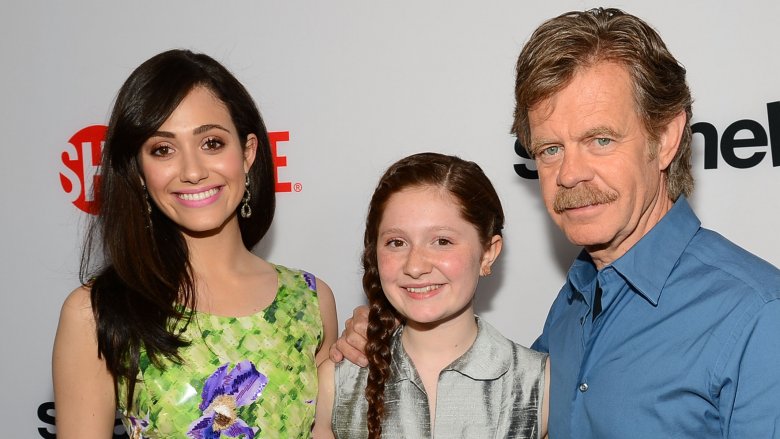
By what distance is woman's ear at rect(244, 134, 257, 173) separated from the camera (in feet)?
6.32

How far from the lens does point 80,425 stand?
1.70 meters

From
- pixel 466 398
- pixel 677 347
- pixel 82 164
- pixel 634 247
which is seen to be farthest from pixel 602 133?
pixel 82 164

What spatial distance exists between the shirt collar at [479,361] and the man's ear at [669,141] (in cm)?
56

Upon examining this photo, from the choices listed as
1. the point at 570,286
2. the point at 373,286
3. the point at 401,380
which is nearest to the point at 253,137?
the point at 373,286

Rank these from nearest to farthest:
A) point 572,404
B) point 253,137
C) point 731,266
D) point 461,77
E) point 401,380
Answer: point 731,266 → point 572,404 → point 401,380 → point 253,137 → point 461,77

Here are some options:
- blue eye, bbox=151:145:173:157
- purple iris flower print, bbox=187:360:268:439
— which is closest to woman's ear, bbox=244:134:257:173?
blue eye, bbox=151:145:173:157

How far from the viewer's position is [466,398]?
1773 mm

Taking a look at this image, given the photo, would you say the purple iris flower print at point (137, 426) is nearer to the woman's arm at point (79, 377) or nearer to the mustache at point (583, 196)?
the woman's arm at point (79, 377)

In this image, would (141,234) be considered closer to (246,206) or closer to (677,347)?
(246,206)

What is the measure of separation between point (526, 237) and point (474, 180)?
600 mm

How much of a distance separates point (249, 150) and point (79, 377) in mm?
665

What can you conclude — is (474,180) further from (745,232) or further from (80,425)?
(80,425)

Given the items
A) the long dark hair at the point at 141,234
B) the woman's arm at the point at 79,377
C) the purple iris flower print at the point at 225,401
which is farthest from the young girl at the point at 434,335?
the woman's arm at the point at 79,377

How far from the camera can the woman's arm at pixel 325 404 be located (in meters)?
1.89
